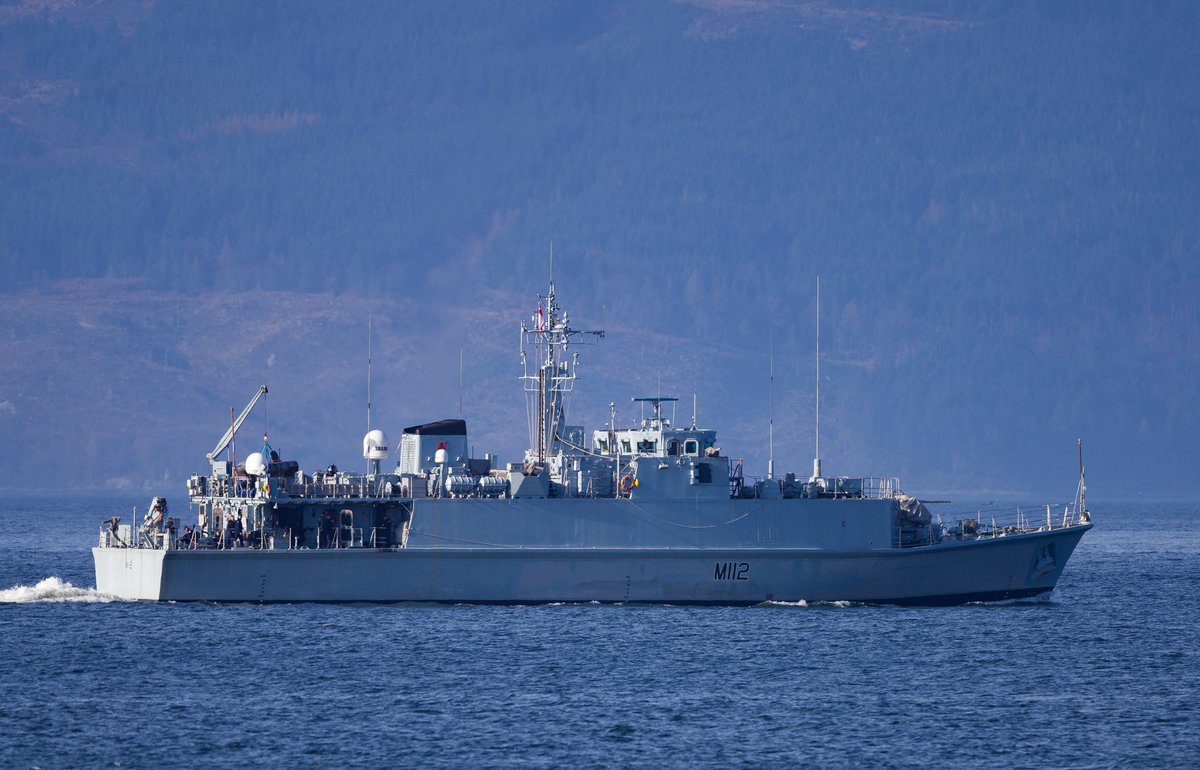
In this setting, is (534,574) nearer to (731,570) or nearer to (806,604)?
(731,570)

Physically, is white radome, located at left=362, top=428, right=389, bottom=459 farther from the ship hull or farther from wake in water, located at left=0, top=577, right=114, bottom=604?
wake in water, located at left=0, top=577, right=114, bottom=604

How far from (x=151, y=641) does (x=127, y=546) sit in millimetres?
5054

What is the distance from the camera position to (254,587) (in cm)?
4119

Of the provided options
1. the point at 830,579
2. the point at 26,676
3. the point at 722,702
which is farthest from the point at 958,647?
the point at 26,676

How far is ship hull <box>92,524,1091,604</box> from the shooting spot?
135 feet

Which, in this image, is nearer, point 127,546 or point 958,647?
point 958,647

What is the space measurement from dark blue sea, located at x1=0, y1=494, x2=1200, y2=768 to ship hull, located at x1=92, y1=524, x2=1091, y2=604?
424 millimetres

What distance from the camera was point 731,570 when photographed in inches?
1634

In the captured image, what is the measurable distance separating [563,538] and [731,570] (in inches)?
162

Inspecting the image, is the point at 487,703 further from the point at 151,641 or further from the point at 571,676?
the point at 151,641

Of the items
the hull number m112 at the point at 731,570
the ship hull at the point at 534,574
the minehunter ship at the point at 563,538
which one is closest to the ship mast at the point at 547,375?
the minehunter ship at the point at 563,538

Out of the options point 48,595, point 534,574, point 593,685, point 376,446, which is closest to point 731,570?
point 534,574

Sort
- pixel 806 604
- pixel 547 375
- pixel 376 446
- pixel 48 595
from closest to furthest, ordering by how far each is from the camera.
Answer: pixel 806 604, pixel 376 446, pixel 547 375, pixel 48 595

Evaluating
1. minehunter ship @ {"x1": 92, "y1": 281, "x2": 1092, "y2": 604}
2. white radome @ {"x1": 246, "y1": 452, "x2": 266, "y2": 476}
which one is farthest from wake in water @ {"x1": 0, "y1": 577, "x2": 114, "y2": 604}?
white radome @ {"x1": 246, "y1": 452, "x2": 266, "y2": 476}
